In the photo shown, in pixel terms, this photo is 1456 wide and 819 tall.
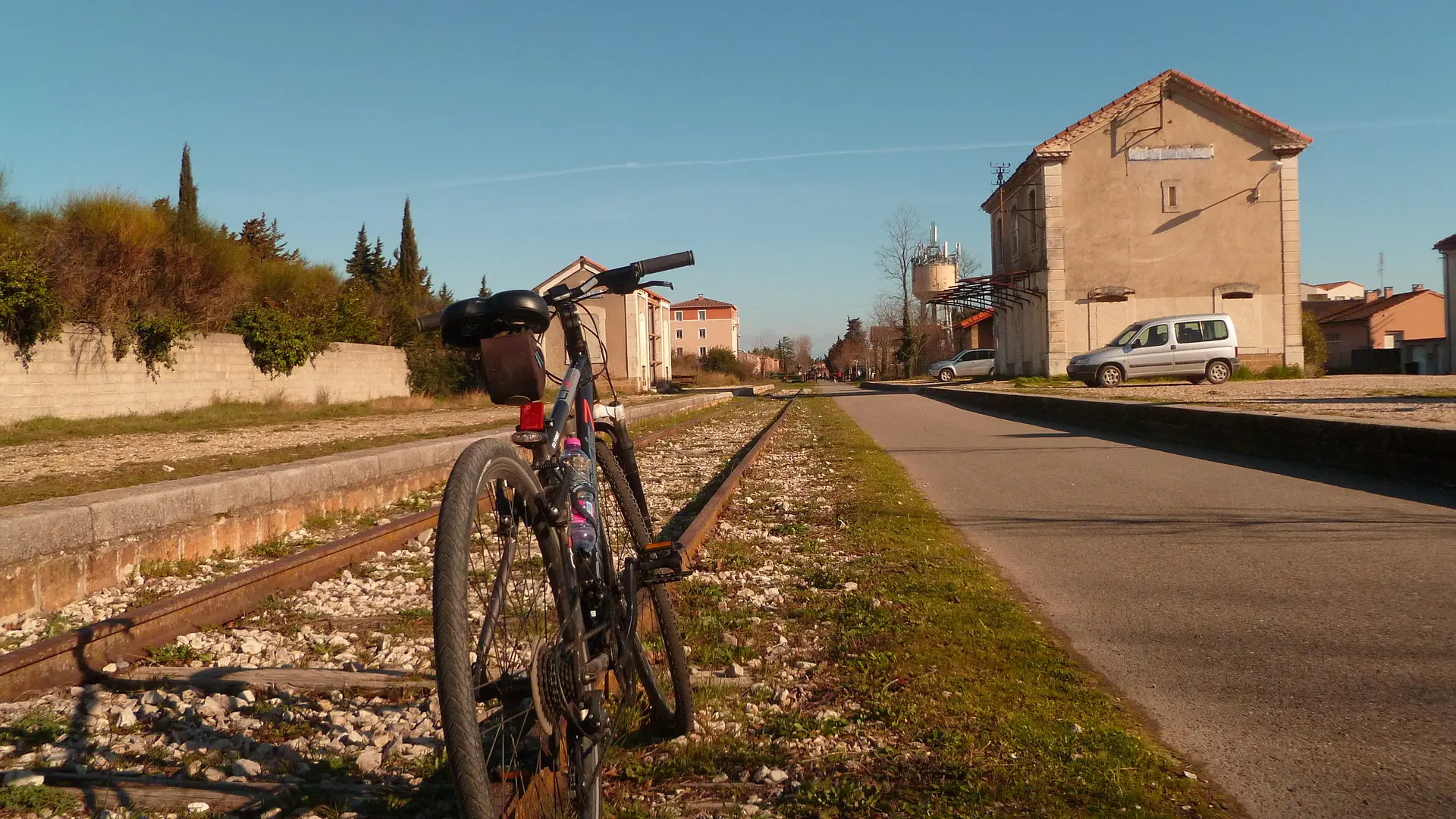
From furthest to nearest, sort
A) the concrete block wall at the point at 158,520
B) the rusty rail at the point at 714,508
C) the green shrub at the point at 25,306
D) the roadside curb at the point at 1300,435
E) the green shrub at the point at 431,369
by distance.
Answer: the green shrub at the point at 431,369
the green shrub at the point at 25,306
the roadside curb at the point at 1300,435
the rusty rail at the point at 714,508
the concrete block wall at the point at 158,520

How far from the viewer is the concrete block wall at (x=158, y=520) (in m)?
4.89

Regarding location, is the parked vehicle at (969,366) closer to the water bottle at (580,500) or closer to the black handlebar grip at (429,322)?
the black handlebar grip at (429,322)

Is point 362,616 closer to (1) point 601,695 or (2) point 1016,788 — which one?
(1) point 601,695

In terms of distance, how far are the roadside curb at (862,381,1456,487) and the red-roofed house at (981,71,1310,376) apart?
1968cm

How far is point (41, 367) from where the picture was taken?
1894 centimetres

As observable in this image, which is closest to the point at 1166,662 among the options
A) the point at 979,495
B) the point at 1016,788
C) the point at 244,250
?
the point at 1016,788

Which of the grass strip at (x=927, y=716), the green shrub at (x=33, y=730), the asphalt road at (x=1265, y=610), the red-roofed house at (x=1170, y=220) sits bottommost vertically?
the asphalt road at (x=1265, y=610)

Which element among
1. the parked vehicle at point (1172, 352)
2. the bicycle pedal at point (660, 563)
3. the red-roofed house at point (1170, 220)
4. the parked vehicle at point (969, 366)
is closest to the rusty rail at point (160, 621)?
the bicycle pedal at point (660, 563)

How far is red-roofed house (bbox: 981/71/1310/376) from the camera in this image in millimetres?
35219

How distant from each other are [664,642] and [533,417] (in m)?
1.02

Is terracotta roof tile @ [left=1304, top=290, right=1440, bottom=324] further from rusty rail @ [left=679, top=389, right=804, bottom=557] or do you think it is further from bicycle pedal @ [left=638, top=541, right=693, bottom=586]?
bicycle pedal @ [left=638, top=541, right=693, bottom=586]

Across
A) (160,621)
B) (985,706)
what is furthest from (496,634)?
(160,621)

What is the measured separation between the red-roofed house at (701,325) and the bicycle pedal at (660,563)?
14011 centimetres

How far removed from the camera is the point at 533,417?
2.36m
